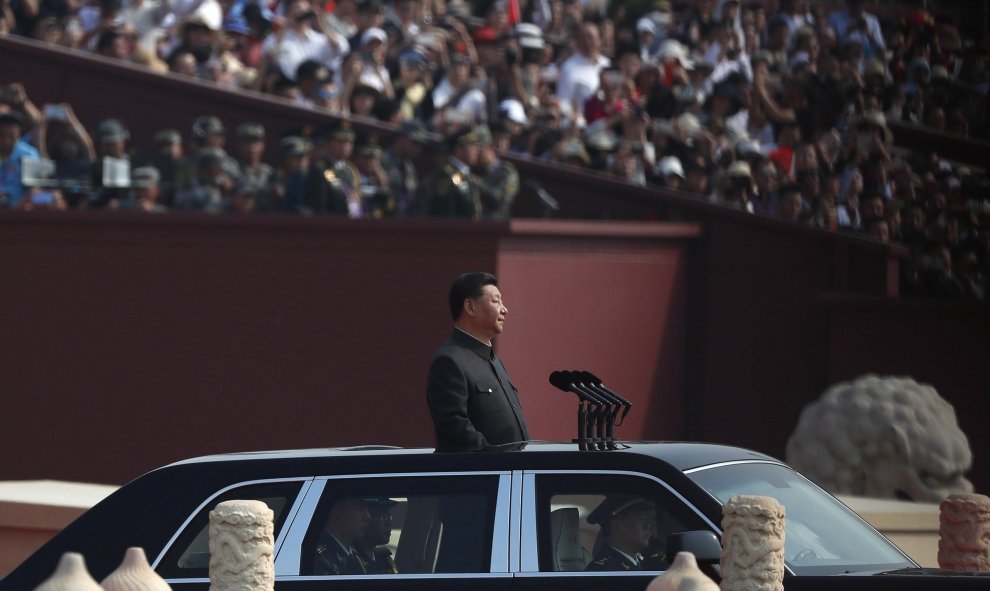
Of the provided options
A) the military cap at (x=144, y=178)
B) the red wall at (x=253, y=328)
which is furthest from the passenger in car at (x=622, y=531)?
the military cap at (x=144, y=178)

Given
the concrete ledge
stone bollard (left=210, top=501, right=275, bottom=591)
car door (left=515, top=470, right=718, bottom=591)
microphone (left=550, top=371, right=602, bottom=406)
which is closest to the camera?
stone bollard (left=210, top=501, right=275, bottom=591)

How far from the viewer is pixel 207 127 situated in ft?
49.5

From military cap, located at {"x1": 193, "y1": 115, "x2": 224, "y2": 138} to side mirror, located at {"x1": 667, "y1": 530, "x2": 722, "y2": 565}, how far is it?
9.94m

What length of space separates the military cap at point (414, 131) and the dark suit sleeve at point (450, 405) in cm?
809

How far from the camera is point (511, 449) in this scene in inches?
249

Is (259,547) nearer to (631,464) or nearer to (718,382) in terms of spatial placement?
(631,464)

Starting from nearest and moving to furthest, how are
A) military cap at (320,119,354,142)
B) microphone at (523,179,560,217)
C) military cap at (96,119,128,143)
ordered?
military cap at (320,119,354,142), military cap at (96,119,128,143), microphone at (523,179,560,217)

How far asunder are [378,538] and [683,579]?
1730 mm

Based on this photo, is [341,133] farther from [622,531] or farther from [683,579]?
[683,579]

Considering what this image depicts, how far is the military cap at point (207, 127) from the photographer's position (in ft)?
48.8

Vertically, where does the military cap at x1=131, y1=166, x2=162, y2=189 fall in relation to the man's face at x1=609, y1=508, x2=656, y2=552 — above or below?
above

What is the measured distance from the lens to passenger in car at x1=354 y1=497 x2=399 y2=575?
6141 mm

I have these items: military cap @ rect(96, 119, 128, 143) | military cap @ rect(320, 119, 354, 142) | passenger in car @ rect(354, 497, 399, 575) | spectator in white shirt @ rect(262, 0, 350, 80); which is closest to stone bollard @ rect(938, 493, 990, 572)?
passenger in car @ rect(354, 497, 399, 575)

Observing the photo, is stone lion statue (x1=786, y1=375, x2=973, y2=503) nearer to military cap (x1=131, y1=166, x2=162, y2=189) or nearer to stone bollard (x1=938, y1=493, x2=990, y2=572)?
stone bollard (x1=938, y1=493, x2=990, y2=572)
